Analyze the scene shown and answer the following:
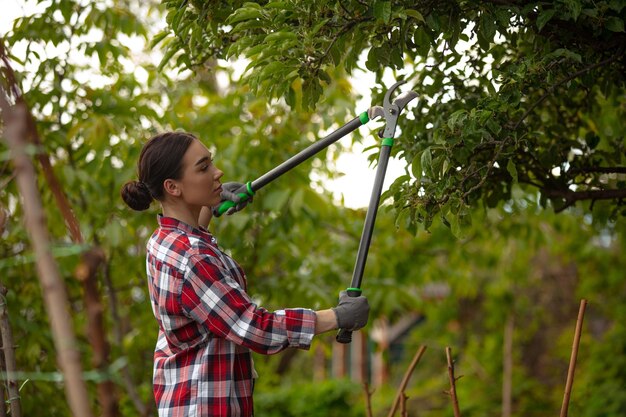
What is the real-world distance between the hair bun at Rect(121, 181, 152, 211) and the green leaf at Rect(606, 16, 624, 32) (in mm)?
1385

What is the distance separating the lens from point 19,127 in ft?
4.07

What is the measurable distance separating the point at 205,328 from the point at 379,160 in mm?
648

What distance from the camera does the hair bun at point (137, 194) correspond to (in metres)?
2.48

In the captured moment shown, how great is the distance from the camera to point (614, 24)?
2.46m

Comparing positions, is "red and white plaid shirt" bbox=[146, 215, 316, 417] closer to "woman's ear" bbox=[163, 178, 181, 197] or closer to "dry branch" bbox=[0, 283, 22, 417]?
"woman's ear" bbox=[163, 178, 181, 197]

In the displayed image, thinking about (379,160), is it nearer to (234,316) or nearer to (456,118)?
(456,118)

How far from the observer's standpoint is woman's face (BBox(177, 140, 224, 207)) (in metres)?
2.39

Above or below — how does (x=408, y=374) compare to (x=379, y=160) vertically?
below

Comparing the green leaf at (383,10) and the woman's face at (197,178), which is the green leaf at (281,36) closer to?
the green leaf at (383,10)

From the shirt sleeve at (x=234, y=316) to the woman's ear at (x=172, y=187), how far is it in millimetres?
271

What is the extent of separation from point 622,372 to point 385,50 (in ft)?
20.3

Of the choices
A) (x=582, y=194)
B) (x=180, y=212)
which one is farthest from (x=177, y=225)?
(x=582, y=194)

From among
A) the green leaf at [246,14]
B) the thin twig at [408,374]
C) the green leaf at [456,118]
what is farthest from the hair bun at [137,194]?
the thin twig at [408,374]

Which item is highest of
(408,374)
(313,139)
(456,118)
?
(313,139)
